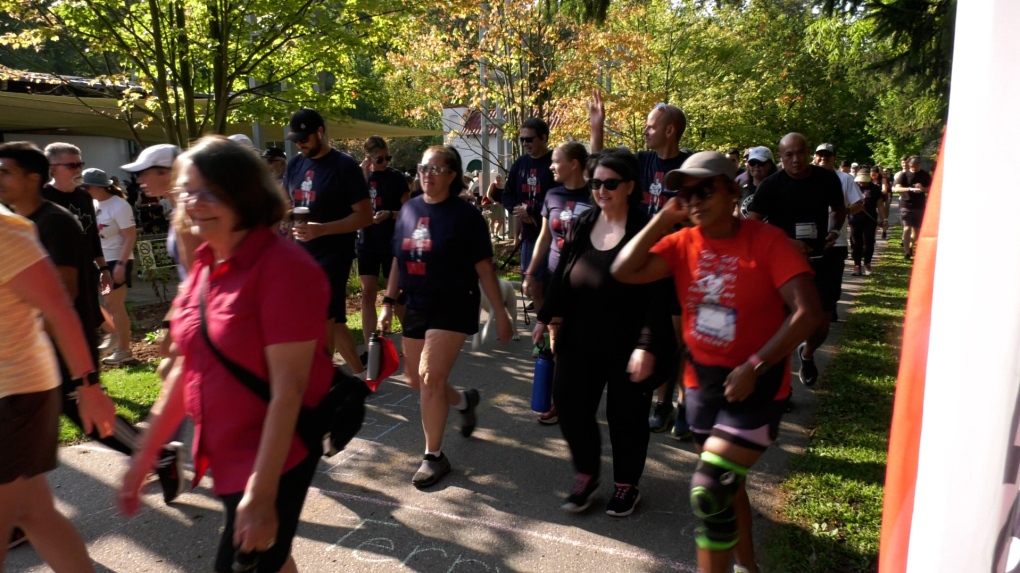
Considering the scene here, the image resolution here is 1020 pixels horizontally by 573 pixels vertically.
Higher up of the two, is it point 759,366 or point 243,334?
point 243,334

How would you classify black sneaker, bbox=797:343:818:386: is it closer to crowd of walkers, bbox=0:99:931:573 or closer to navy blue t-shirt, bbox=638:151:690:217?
crowd of walkers, bbox=0:99:931:573

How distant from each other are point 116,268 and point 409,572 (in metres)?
5.22

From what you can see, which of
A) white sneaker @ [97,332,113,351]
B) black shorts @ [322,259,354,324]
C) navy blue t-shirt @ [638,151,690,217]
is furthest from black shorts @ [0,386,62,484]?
white sneaker @ [97,332,113,351]

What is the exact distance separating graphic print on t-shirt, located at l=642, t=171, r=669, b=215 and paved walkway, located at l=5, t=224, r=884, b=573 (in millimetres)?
1693

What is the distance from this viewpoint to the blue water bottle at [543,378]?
16.4 feet

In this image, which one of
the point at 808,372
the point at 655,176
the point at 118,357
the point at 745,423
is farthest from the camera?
the point at 118,357

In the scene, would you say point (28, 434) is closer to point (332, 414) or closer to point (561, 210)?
point (332, 414)

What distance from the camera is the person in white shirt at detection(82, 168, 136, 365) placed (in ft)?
25.1

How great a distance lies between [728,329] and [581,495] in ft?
5.12

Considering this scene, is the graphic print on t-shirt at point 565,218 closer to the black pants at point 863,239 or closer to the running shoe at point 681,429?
the running shoe at point 681,429

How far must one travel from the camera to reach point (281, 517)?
2420 millimetres

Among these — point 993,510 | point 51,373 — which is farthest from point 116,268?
point 993,510

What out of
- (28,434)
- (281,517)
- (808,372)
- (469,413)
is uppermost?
(28,434)

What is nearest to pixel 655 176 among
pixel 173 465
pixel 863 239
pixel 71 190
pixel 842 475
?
pixel 842 475
